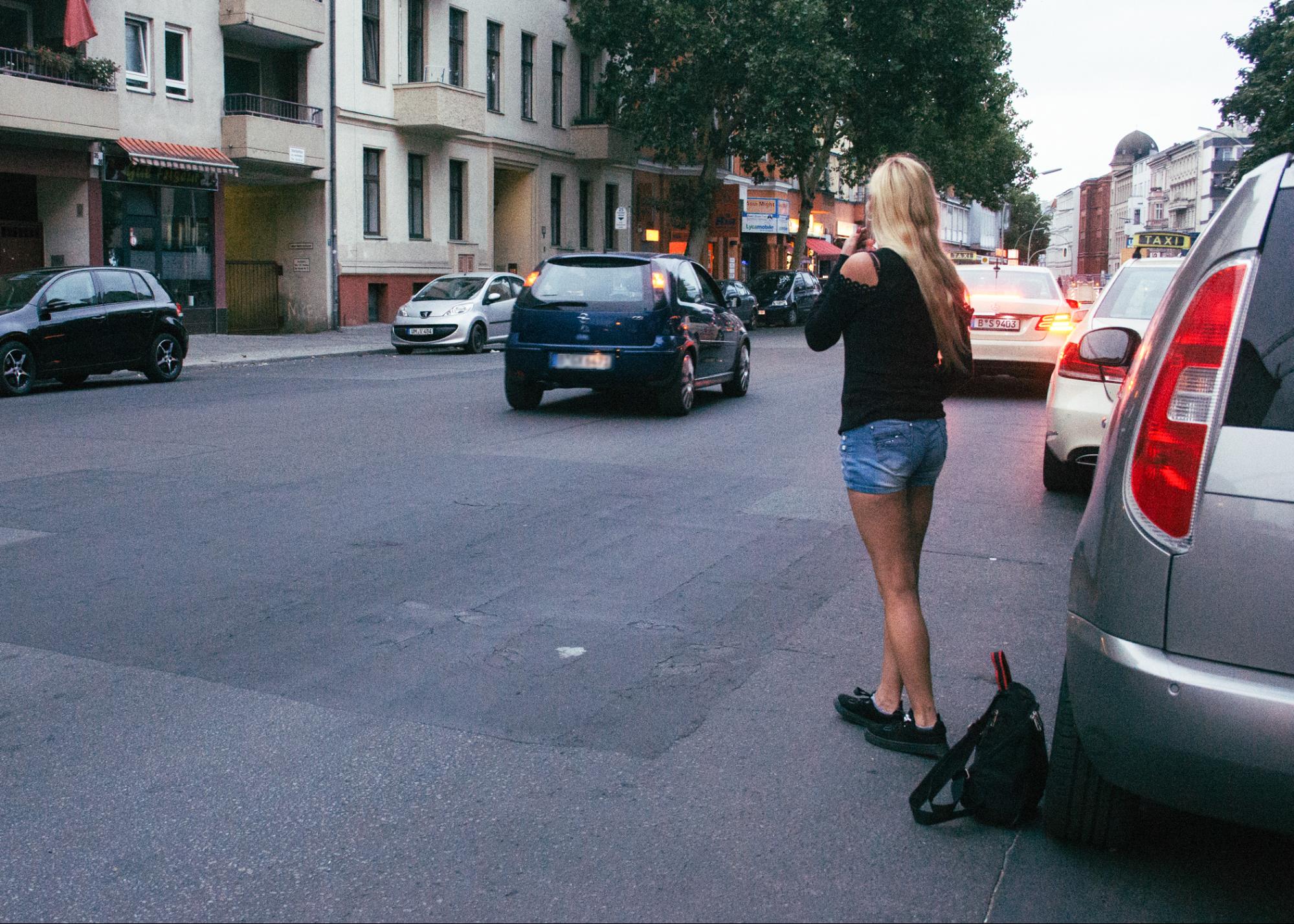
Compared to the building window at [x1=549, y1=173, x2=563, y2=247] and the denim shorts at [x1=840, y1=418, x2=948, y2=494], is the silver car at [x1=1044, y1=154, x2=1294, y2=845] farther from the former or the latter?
the building window at [x1=549, y1=173, x2=563, y2=247]

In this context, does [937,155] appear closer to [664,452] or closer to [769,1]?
[769,1]

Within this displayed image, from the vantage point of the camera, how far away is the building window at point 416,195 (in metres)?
36.1

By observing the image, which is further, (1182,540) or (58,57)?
(58,57)

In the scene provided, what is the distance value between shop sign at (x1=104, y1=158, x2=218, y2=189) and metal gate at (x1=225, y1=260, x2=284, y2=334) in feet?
12.3

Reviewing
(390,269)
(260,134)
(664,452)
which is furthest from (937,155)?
(664,452)

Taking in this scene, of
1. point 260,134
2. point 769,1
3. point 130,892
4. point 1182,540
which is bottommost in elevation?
point 130,892

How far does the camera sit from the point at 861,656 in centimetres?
536

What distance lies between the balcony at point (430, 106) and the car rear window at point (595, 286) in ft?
72.1

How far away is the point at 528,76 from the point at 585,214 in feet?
18.4

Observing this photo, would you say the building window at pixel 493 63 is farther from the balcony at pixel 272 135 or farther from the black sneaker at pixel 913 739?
the black sneaker at pixel 913 739

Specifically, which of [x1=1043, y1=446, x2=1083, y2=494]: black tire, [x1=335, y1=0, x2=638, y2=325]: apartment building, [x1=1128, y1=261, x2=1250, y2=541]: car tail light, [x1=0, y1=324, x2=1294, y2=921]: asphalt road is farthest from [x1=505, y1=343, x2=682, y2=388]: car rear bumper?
[x1=335, y1=0, x2=638, y2=325]: apartment building

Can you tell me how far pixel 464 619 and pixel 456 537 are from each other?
1794mm

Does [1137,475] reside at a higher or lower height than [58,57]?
lower

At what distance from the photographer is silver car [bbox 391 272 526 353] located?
26000 millimetres
